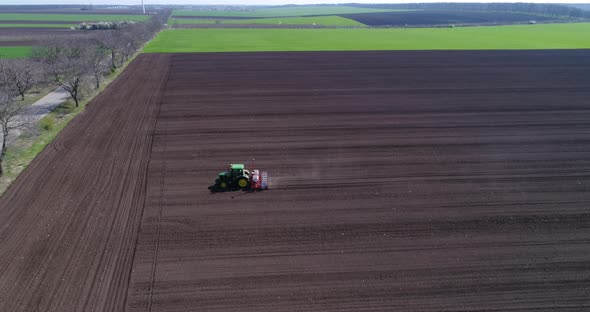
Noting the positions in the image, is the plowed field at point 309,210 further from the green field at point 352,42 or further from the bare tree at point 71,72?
the green field at point 352,42

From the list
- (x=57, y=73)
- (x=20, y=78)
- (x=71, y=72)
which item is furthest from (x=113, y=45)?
(x=71, y=72)

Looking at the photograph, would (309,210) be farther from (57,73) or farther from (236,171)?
(57,73)

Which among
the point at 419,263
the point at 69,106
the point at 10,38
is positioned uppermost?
the point at 10,38

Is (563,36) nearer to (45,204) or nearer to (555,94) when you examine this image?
(555,94)

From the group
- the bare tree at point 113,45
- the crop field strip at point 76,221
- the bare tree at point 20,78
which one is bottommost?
the crop field strip at point 76,221

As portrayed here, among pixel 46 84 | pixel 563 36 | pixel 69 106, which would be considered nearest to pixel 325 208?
pixel 69 106

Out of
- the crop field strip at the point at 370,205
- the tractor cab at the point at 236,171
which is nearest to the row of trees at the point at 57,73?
the crop field strip at the point at 370,205

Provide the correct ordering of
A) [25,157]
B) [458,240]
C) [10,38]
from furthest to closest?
[10,38]
[25,157]
[458,240]
